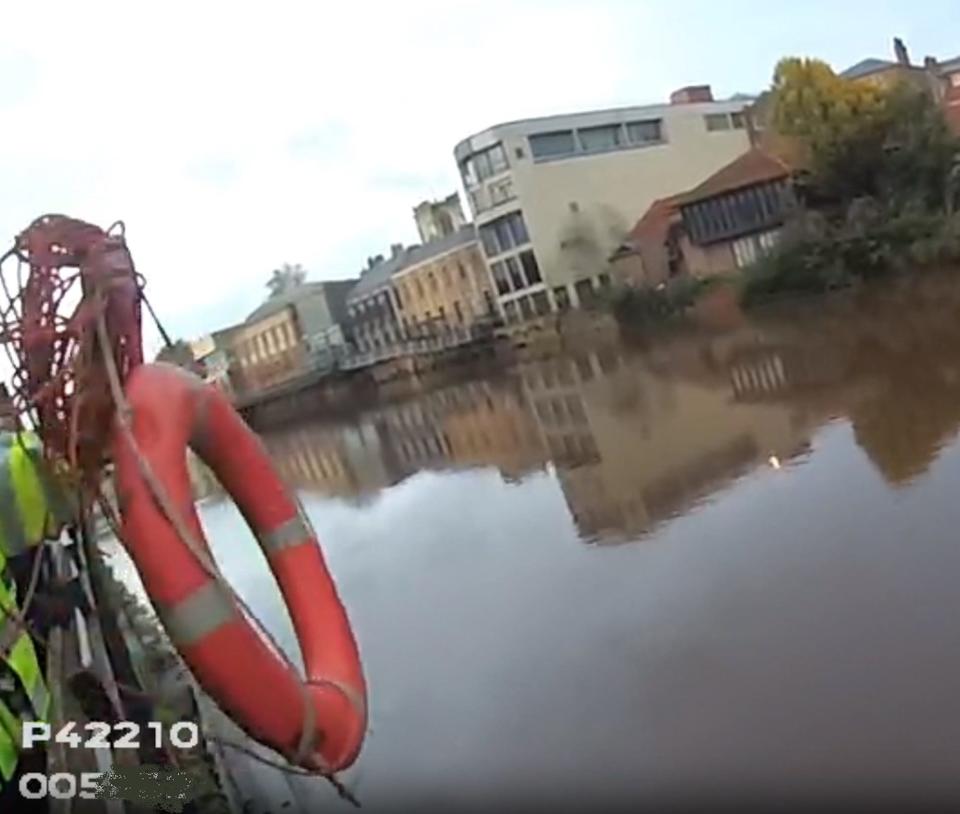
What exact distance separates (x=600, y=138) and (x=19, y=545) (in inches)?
1355

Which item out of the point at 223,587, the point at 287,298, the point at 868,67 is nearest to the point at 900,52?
the point at 868,67

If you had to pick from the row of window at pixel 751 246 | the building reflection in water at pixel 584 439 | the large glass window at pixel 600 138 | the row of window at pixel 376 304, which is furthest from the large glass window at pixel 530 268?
the row of window at pixel 376 304

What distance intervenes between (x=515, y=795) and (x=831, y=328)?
14617 mm

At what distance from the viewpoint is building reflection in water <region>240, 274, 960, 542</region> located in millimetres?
10719

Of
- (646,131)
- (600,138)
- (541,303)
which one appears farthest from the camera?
(646,131)

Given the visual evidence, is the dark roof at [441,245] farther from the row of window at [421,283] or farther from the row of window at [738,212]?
the row of window at [738,212]

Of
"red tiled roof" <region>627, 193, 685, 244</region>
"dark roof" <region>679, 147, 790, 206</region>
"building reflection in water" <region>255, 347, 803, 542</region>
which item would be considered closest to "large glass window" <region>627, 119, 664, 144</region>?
"red tiled roof" <region>627, 193, 685, 244</region>

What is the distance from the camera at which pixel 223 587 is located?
197cm

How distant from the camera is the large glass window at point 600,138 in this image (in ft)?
116

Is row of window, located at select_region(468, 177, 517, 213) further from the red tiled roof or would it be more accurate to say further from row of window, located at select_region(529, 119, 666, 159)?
the red tiled roof

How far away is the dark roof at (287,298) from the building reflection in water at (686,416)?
17.7m

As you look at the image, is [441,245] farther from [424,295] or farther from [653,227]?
[653,227]

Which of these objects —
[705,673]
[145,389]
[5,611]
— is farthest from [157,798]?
[705,673]

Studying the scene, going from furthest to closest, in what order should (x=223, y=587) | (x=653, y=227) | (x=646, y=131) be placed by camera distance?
(x=646, y=131)
(x=653, y=227)
(x=223, y=587)
